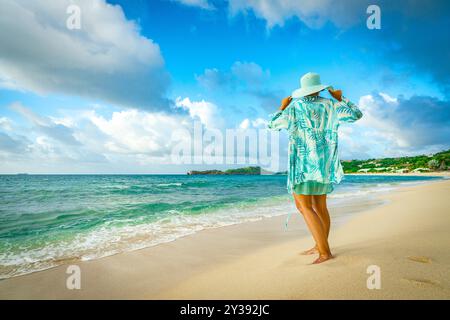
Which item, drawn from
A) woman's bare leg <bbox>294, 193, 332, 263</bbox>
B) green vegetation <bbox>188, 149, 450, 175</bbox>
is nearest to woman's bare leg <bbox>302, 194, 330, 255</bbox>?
woman's bare leg <bbox>294, 193, 332, 263</bbox>

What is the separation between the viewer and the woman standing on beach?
277cm

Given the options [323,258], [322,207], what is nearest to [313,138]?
[322,207]

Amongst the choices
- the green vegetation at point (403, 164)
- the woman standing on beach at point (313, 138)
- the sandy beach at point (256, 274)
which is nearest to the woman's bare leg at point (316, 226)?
the woman standing on beach at point (313, 138)

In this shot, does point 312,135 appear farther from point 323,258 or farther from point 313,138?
point 323,258

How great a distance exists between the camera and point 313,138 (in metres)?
2.77

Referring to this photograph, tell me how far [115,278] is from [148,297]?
0.92m

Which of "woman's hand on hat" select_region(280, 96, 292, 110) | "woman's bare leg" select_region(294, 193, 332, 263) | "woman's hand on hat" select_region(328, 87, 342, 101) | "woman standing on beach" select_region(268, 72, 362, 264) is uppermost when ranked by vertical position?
"woman's hand on hat" select_region(328, 87, 342, 101)

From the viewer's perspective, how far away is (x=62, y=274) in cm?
351

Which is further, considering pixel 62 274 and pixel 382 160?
pixel 382 160

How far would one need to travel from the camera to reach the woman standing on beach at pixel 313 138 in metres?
2.77

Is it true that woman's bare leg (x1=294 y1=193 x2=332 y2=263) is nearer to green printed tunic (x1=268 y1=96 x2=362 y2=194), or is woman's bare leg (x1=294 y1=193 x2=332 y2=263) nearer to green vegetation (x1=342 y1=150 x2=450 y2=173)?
green printed tunic (x1=268 y1=96 x2=362 y2=194)

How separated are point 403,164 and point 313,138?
14150 cm

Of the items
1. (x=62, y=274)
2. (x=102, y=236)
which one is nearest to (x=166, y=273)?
(x=62, y=274)
